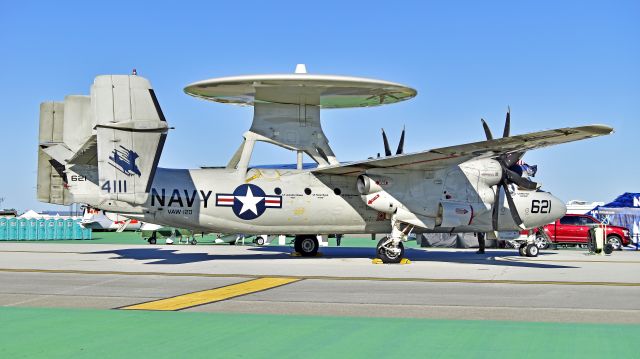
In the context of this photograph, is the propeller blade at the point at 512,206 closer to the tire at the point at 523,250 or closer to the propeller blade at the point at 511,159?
the propeller blade at the point at 511,159

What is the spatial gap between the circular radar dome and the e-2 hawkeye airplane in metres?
0.04

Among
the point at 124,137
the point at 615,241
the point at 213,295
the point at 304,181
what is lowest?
the point at 213,295

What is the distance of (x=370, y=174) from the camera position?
27.6 m

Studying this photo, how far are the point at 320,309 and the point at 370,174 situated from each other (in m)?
14.8

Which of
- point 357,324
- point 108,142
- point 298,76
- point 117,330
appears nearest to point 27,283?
point 108,142

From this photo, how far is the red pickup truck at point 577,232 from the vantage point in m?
45.4

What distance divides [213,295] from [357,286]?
161 inches

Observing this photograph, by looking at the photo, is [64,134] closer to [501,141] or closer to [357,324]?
[501,141]

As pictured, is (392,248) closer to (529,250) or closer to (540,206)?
(540,206)

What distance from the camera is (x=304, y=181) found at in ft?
92.7

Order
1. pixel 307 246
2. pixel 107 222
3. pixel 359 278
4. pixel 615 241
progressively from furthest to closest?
1. pixel 107 222
2. pixel 615 241
3. pixel 307 246
4. pixel 359 278

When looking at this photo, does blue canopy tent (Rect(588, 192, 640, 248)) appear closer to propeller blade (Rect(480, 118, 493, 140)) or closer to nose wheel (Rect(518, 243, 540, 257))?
nose wheel (Rect(518, 243, 540, 257))

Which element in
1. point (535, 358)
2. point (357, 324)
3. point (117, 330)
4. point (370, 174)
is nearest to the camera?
point (535, 358)

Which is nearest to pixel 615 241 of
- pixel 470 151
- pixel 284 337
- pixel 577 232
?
pixel 577 232
